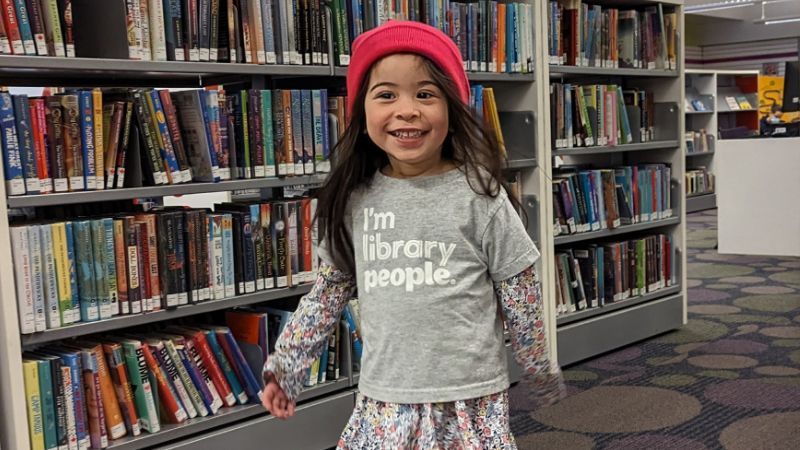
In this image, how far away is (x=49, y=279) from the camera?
222 cm

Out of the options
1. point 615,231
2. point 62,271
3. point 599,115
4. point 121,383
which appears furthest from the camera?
point 615,231

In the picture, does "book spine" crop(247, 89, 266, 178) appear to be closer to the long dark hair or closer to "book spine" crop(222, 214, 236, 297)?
"book spine" crop(222, 214, 236, 297)

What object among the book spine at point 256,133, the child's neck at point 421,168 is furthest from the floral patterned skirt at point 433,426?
the book spine at point 256,133

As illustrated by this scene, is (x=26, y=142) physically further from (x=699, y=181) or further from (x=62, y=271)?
(x=699, y=181)

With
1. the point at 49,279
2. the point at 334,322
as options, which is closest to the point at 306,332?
the point at 334,322

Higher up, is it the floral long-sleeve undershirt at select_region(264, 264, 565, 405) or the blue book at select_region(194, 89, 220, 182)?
the blue book at select_region(194, 89, 220, 182)

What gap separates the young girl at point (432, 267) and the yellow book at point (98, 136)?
1000mm

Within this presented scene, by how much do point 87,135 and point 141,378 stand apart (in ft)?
2.22

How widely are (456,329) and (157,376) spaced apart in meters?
1.27

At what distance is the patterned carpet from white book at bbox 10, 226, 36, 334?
1567 mm

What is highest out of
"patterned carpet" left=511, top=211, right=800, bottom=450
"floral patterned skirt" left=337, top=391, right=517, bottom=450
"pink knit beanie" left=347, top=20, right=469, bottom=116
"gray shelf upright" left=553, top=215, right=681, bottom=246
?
"pink knit beanie" left=347, top=20, right=469, bottom=116

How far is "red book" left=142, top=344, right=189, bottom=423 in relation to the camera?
242 centimetres

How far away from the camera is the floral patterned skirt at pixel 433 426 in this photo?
1.45m

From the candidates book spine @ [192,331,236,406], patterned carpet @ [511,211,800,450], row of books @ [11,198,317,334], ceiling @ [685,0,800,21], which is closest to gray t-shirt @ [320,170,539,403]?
row of books @ [11,198,317,334]
